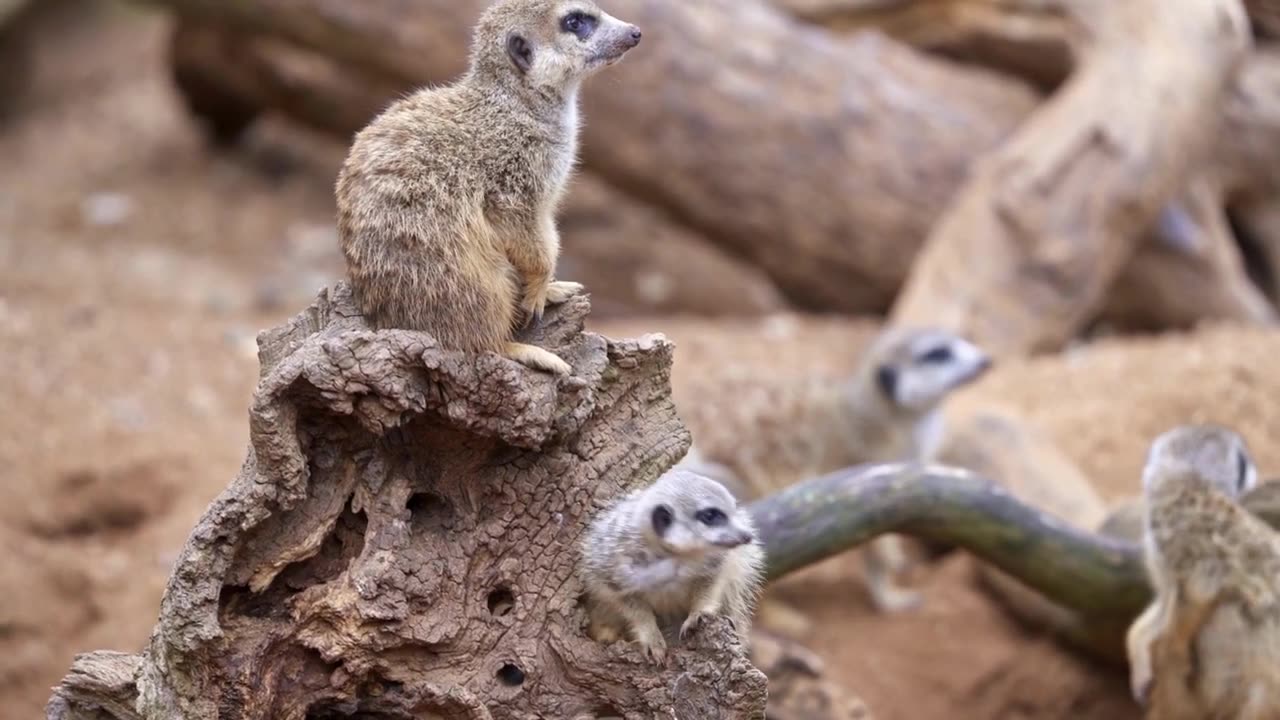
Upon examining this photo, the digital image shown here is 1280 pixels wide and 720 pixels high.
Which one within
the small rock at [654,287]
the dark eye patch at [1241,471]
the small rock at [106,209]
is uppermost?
the small rock at [106,209]

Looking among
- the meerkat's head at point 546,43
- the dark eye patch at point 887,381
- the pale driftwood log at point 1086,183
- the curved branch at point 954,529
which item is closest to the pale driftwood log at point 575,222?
the pale driftwood log at point 1086,183

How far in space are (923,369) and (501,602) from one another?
2729 mm

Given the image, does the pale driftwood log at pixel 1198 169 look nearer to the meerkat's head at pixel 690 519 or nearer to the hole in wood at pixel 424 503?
the meerkat's head at pixel 690 519

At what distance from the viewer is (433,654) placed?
246 cm

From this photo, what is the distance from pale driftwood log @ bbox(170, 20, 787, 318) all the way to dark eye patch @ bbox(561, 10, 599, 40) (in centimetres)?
461

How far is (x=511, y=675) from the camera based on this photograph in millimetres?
2496

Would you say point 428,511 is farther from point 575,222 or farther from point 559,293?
point 575,222

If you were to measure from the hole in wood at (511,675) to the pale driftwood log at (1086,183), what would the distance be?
3.81 meters

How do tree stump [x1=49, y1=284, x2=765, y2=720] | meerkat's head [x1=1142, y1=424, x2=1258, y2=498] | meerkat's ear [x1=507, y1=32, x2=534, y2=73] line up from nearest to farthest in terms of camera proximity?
tree stump [x1=49, y1=284, x2=765, y2=720] < meerkat's ear [x1=507, y1=32, x2=534, y2=73] < meerkat's head [x1=1142, y1=424, x2=1258, y2=498]

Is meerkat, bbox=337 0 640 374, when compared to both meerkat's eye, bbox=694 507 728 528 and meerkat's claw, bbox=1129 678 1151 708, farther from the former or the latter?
meerkat's claw, bbox=1129 678 1151 708

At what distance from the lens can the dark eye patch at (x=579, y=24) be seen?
272 cm

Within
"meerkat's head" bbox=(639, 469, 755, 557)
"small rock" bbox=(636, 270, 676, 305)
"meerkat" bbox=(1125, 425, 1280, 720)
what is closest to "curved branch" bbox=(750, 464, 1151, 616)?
"meerkat" bbox=(1125, 425, 1280, 720)

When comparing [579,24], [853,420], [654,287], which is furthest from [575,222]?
[579,24]

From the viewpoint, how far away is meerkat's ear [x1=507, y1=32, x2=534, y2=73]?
8.75 ft
